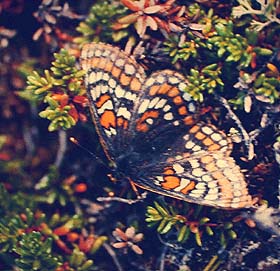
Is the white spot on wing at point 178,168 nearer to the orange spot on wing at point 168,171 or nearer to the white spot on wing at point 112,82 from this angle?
the orange spot on wing at point 168,171

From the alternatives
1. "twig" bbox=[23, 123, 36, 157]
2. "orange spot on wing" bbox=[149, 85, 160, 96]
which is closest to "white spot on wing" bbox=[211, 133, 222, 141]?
"orange spot on wing" bbox=[149, 85, 160, 96]

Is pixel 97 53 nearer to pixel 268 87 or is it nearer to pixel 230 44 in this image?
pixel 230 44

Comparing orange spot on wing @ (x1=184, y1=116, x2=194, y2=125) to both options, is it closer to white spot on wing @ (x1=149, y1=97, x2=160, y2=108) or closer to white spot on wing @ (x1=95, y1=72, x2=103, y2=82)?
white spot on wing @ (x1=149, y1=97, x2=160, y2=108)

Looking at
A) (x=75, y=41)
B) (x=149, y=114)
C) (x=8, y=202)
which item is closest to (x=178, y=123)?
(x=149, y=114)

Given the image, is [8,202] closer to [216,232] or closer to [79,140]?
[79,140]

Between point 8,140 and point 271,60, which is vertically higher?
point 271,60

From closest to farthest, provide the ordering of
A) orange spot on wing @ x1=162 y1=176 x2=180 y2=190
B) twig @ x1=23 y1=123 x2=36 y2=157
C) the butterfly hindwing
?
the butterfly hindwing, orange spot on wing @ x1=162 y1=176 x2=180 y2=190, twig @ x1=23 y1=123 x2=36 y2=157

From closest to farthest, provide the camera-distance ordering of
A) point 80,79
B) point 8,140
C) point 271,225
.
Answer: point 271,225
point 80,79
point 8,140
